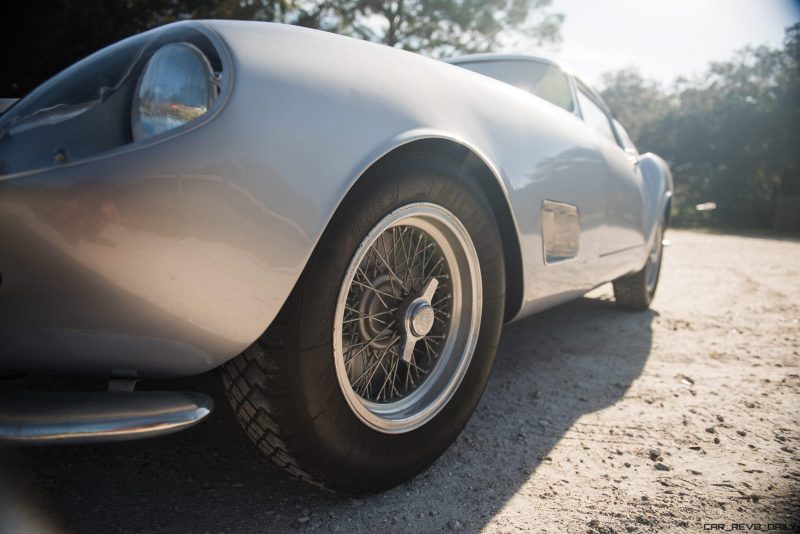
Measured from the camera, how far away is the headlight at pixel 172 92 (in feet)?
3.71

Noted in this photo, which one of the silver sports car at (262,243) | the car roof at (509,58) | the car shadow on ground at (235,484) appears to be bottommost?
the car shadow on ground at (235,484)

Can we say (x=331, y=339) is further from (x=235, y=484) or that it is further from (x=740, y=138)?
(x=740, y=138)

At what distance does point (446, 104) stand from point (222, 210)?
0.79 m

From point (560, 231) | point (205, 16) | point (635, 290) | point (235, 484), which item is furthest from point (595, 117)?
point (205, 16)

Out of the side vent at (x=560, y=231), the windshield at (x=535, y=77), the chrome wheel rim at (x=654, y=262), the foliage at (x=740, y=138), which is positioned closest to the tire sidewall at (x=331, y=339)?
the side vent at (x=560, y=231)

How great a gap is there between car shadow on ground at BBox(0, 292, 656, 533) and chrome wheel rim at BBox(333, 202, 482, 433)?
218mm

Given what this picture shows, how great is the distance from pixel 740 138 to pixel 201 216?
79.7 feet

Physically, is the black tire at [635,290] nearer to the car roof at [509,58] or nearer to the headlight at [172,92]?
the car roof at [509,58]

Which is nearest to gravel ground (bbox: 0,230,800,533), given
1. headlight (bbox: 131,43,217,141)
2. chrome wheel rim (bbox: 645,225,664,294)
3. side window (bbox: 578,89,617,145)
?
headlight (bbox: 131,43,217,141)

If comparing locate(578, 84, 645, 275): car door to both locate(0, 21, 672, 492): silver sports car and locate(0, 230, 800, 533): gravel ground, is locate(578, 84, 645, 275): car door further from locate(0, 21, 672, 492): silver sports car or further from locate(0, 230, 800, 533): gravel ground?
locate(0, 21, 672, 492): silver sports car

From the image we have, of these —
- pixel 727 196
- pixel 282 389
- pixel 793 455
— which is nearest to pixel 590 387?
pixel 793 455

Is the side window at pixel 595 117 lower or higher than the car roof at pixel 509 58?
lower

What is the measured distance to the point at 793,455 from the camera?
5.93 ft

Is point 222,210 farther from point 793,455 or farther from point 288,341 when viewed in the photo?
point 793,455
